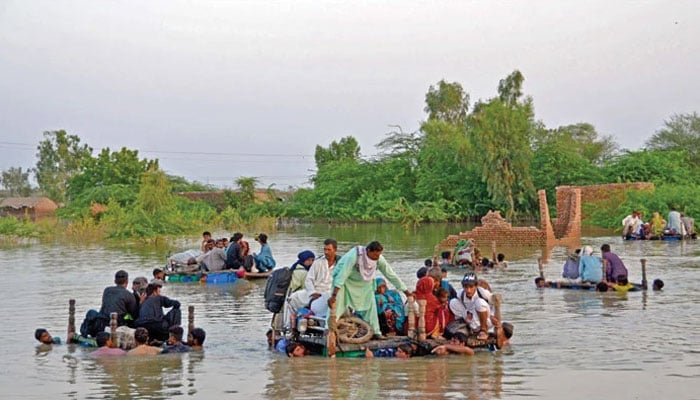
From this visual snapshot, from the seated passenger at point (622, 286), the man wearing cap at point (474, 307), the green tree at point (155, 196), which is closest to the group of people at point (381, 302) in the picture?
the man wearing cap at point (474, 307)

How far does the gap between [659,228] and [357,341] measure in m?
26.0

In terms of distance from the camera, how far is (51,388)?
33.4 feet

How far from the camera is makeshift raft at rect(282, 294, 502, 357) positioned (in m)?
11.1

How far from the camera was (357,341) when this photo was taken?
1112cm

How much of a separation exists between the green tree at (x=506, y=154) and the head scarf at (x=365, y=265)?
4155cm

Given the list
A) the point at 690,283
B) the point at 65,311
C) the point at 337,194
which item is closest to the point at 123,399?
the point at 65,311

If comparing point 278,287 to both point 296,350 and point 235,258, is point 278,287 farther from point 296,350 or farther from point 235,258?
point 235,258

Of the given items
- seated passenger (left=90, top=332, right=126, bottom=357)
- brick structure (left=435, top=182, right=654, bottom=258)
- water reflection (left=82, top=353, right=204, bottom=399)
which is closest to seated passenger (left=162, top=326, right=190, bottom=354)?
water reflection (left=82, top=353, right=204, bottom=399)

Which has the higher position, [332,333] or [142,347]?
[332,333]

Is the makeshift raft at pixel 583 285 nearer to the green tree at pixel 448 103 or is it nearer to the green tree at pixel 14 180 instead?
the green tree at pixel 448 103

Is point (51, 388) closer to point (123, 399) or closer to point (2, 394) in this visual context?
point (2, 394)

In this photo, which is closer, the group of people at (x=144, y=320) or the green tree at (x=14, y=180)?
the group of people at (x=144, y=320)

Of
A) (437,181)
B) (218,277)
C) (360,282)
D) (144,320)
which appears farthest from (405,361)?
(437,181)

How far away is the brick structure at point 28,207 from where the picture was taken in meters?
68.2
